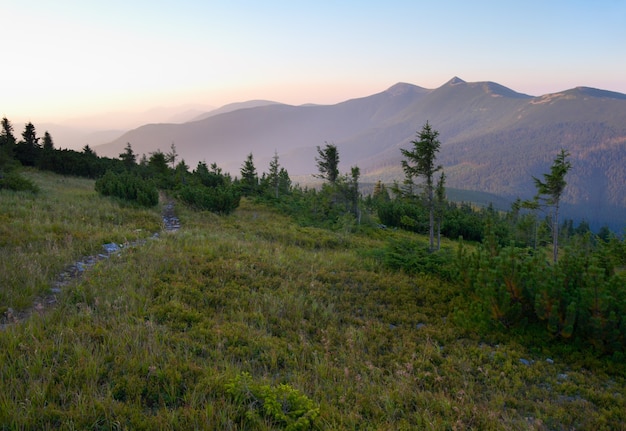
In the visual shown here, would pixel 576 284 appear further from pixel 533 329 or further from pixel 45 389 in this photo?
pixel 45 389

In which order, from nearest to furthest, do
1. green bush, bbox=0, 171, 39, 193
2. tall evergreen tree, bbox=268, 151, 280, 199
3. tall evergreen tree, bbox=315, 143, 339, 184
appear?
green bush, bbox=0, 171, 39, 193, tall evergreen tree, bbox=315, 143, 339, 184, tall evergreen tree, bbox=268, 151, 280, 199

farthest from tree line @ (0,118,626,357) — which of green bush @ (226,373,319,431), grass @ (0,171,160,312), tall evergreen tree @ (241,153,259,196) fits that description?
grass @ (0,171,160,312)

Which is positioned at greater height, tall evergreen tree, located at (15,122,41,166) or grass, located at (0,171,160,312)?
tall evergreen tree, located at (15,122,41,166)

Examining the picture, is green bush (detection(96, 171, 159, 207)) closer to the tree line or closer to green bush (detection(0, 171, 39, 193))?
the tree line

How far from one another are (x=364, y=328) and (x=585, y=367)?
154 inches

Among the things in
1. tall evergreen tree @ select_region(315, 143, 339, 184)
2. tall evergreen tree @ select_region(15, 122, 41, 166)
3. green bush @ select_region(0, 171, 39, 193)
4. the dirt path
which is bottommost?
the dirt path

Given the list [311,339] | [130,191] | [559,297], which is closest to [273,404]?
[311,339]

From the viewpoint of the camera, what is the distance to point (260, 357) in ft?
17.6

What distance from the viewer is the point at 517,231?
43.8 meters

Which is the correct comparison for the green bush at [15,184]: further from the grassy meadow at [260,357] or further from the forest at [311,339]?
the grassy meadow at [260,357]

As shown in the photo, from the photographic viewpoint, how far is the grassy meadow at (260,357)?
3.84m

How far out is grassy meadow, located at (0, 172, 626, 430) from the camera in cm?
384

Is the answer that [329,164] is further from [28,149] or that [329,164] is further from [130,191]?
[28,149]

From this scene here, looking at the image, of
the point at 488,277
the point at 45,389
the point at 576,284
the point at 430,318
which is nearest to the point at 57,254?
the point at 45,389
